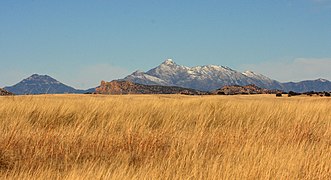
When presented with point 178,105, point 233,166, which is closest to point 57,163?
point 233,166

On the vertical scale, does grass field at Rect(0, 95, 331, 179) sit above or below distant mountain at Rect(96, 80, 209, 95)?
below

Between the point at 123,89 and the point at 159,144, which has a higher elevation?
the point at 123,89

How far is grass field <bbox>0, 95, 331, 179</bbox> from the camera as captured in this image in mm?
4324

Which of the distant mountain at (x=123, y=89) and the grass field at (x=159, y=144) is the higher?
the distant mountain at (x=123, y=89)

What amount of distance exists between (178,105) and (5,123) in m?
4.17

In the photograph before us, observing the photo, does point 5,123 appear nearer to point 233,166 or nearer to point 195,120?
point 195,120

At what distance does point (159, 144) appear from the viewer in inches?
233

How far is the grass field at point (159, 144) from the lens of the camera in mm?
4324

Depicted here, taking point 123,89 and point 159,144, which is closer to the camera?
point 159,144

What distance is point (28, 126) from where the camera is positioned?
7.19m

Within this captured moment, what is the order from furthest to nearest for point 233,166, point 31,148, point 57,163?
point 31,148 → point 57,163 → point 233,166

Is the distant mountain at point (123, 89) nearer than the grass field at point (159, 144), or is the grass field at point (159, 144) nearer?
the grass field at point (159, 144)

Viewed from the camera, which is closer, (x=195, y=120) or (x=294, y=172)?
(x=294, y=172)

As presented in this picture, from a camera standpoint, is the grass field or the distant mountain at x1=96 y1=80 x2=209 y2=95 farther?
the distant mountain at x1=96 y1=80 x2=209 y2=95
